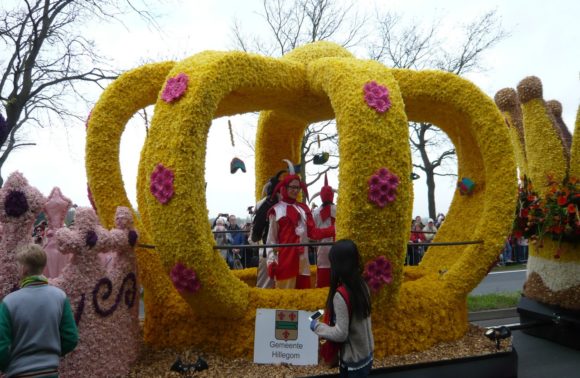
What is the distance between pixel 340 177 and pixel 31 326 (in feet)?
8.93

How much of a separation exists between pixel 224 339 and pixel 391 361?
160cm

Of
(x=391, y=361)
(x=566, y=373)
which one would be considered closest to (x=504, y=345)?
(x=566, y=373)

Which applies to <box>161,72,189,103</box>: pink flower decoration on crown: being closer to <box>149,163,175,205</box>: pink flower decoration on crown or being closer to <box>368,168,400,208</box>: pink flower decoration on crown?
<box>149,163,175,205</box>: pink flower decoration on crown

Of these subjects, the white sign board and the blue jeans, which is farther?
the white sign board

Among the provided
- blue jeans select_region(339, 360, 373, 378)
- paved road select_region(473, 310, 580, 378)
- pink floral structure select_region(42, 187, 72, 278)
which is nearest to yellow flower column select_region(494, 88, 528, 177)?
paved road select_region(473, 310, 580, 378)

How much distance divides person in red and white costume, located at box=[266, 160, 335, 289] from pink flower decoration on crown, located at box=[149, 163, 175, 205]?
162 cm

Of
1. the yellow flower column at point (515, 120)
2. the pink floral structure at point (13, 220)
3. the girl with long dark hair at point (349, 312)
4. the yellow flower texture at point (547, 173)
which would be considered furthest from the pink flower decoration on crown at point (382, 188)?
the yellow flower column at point (515, 120)

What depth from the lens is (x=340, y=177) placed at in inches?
179

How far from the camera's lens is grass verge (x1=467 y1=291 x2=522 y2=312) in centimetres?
900

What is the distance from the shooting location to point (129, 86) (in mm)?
5320

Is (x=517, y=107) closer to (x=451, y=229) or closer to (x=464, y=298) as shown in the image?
(x=451, y=229)

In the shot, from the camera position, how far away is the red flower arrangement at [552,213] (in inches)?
246

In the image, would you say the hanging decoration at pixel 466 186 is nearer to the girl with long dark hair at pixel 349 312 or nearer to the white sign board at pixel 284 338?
the white sign board at pixel 284 338

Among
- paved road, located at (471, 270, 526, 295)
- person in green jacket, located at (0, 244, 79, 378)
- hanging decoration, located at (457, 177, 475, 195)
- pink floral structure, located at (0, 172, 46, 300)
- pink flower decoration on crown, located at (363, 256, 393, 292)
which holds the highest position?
hanging decoration, located at (457, 177, 475, 195)
